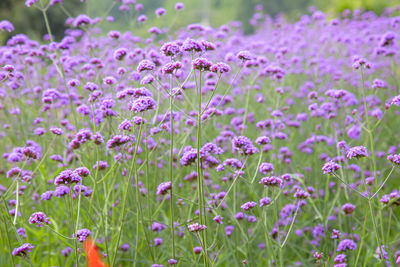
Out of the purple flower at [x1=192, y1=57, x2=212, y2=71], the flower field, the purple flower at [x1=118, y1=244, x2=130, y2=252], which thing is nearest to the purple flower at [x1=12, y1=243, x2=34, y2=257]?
the flower field

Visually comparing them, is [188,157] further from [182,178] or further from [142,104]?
[182,178]

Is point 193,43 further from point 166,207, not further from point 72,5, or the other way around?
point 72,5

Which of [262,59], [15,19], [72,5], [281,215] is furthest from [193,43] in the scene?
[72,5]

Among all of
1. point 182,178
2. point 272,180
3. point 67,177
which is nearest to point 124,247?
point 182,178

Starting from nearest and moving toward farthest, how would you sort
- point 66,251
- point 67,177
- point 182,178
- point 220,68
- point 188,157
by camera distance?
point 67,177 < point 220,68 < point 188,157 < point 66,251 < point 182,178

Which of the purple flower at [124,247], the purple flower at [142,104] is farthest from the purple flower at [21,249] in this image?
the purple flower at [124,247]

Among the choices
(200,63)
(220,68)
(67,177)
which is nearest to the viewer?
(67,177)

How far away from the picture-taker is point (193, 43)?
2377 millimetres

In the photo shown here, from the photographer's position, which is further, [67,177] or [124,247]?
[124,247]

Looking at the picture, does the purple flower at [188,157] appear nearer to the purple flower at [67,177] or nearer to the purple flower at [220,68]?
the purple flower at [220,68]

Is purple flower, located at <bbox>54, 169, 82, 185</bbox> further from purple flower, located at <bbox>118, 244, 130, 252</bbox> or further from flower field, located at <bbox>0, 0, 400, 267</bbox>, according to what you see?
purple flower, located at <bbox>118, 244, 130, 252</bbox>

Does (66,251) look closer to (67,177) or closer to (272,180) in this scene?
(67,177)

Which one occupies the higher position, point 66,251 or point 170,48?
point 170,48

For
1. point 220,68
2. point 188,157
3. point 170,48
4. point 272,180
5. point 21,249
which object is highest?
point 170,48
